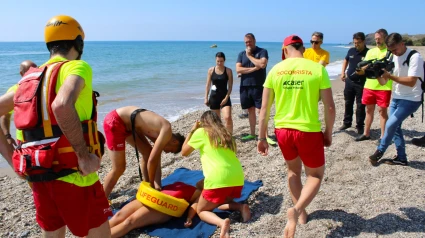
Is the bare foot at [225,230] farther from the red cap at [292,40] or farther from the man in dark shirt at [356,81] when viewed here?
the man in dark shirt at [356,81]

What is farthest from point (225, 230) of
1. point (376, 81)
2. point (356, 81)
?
point (356, 81)

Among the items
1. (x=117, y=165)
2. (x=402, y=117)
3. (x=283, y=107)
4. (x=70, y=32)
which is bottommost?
(x=117, y=165)

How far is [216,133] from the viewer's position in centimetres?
381

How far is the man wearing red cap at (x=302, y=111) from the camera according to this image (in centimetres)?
323

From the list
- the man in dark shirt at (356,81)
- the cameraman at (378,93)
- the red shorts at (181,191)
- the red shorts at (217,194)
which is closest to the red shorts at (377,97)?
the cameraman at (378,93)

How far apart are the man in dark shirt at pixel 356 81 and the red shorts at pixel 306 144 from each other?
145 inches

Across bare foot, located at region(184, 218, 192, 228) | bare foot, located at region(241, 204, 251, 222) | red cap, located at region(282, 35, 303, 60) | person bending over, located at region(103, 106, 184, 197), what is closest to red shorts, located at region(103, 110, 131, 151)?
person bending over, located at region(103, 106, 184, 197)

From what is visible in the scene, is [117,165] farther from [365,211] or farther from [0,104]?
[365,211]

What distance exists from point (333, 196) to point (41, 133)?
318 cm

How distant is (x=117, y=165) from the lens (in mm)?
4289

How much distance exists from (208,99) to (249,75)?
3.33 feet

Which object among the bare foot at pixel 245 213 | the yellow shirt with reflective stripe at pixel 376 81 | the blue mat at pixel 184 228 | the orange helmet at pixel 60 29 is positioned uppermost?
the orange helmet at pixel 60 29

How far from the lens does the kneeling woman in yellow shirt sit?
3697 millimetres

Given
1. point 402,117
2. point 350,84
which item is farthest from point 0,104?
point 350,84
